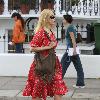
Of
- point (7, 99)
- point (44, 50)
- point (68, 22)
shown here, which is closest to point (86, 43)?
point (68, 22)

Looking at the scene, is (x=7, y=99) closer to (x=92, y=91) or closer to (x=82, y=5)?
(x=92, y=91)

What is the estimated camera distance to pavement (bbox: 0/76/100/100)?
10234mm

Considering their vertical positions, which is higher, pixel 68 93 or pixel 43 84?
pixel 43 84

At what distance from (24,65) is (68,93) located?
280 cm

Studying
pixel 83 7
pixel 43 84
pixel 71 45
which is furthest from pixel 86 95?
pixel 83 7

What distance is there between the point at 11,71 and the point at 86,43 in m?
4.09

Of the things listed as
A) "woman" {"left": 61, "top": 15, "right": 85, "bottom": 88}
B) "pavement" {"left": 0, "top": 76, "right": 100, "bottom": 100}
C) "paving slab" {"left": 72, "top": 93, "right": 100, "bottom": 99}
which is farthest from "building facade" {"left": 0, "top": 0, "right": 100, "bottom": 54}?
"paving slab" {"left": 72, "top": 93, "right": 100, "bottom": 99}

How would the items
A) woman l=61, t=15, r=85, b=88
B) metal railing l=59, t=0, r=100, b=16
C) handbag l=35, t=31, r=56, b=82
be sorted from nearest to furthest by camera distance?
handbag l=35, t=31, r=56, b=82, woman l=61, t=15, r=85, b=88, metal railing l=59, t=0, r=100, b=16

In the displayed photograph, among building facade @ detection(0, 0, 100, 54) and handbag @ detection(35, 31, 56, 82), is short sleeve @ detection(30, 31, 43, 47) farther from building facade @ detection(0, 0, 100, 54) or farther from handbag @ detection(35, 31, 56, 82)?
building facade @ detection(0, 0, 100, 54)

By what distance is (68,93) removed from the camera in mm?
10617

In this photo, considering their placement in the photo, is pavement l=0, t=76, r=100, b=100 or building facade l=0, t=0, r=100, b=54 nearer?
pavement l=0, t=76, r=100, b=100

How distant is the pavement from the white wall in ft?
0.76

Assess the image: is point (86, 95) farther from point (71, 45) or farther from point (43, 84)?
point (43, 84)

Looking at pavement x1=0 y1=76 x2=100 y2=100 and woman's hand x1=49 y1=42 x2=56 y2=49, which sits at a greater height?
woman's hand x1=49 y1=42 x2=56 y2=49
